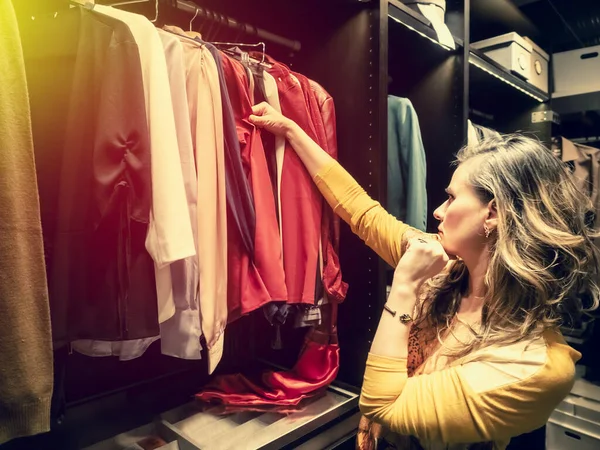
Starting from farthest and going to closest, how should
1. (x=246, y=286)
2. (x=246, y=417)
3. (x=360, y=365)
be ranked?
(x=360, y=365)
(x=246, y=417)
(x=246, y=286)

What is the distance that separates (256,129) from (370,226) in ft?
1.35

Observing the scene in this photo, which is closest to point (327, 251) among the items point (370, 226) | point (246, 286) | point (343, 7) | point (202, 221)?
point (370, 226)

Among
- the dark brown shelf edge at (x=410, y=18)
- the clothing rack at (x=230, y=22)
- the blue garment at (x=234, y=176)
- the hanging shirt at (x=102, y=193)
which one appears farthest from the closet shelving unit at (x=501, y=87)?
the hanging shirt at (x=102, y=193)

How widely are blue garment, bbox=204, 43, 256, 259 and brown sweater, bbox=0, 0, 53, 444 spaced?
0.42 m

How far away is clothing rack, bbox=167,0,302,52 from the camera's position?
3.72ft

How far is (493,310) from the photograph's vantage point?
99 cm

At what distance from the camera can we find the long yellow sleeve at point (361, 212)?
1230 mm

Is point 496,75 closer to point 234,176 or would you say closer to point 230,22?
point 230,22

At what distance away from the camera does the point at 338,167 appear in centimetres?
125

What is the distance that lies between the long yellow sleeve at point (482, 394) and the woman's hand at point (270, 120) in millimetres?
640

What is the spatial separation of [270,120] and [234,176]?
21cm

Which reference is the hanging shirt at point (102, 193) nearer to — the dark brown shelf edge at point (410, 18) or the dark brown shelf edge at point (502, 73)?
the dark brown shelf edge at point (410, 18)

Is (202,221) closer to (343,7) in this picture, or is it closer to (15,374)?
(15,374)

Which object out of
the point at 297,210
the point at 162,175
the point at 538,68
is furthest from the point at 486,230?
the point at 538,68
